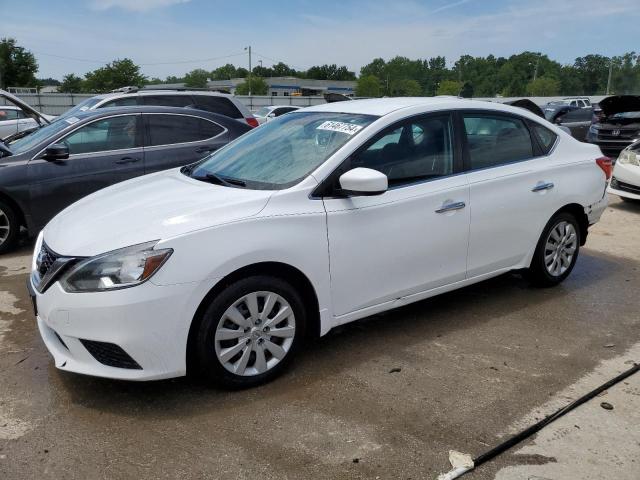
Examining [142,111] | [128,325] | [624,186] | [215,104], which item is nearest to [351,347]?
[128,325]

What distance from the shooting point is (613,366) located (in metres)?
3.57

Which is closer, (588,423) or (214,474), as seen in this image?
(214,474)

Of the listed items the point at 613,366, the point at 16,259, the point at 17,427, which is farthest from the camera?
the point at 16,259

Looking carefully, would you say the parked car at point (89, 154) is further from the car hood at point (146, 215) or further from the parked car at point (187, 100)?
the car hood at point (146, 215)

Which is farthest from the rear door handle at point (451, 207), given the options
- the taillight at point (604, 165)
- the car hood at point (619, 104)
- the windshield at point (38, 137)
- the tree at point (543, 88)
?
the tree at point (543, 88)

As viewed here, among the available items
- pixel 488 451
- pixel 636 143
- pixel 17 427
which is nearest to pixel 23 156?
pixel 17 427

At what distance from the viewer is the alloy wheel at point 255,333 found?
10.0ft

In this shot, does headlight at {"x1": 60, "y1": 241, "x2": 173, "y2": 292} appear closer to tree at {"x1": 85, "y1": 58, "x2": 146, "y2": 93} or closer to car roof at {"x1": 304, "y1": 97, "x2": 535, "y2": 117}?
car roof at {"x1": 304, "y1": 97, "x2": 535, "y2": 117}

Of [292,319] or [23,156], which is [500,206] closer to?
[292,319]

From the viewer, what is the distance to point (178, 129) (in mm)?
6953

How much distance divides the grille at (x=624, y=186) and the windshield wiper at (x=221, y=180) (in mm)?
7044

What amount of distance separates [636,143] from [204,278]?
8269mm

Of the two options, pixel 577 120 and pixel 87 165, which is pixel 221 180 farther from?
pixel 577 120

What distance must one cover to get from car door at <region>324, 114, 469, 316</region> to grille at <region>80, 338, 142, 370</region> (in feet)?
3.96
